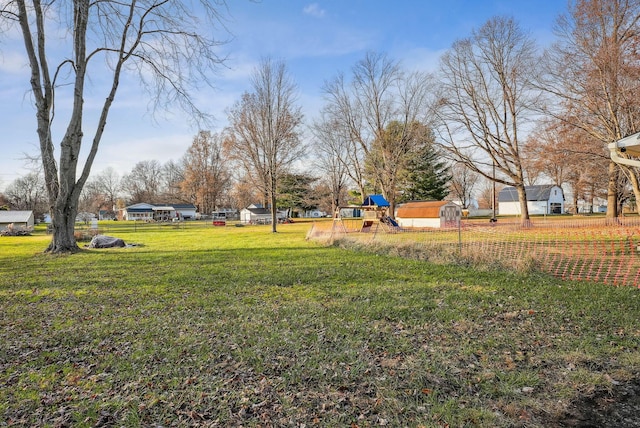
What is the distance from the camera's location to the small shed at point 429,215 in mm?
23625

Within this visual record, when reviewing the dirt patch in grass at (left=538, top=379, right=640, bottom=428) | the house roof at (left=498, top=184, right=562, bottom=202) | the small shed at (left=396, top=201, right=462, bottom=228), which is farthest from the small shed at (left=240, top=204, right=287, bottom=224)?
the dirt patch in grass at (left=538, top=379, right=640, bottom=428)

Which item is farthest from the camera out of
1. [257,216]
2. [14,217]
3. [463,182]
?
[463,182]

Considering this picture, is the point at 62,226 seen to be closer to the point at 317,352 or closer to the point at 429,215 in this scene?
the point at 317,352

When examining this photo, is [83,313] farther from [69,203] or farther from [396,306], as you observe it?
[69,203]

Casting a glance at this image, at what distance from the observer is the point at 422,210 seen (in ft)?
81.6

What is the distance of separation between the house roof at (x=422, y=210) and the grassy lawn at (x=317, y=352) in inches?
664

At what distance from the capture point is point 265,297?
647 cm

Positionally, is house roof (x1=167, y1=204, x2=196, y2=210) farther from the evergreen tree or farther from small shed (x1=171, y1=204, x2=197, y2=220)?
the evergreen tree

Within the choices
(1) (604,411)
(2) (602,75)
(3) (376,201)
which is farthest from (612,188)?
(1) (604,411)

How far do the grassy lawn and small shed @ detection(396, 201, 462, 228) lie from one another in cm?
1661

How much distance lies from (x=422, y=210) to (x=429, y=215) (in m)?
0.82

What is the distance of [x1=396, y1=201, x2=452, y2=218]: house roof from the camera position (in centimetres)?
2388

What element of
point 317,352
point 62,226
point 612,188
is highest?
point 612,188

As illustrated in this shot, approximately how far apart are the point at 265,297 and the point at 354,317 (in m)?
2.02
